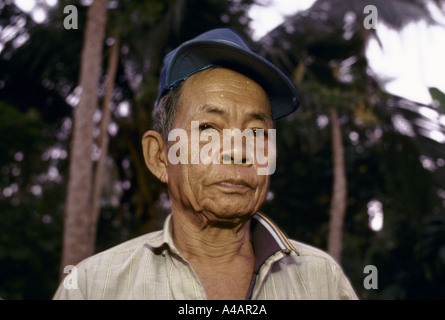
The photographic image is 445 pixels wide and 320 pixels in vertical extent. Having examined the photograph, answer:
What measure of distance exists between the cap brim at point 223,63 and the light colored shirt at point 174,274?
53 cm

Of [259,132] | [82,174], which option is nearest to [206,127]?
[259,132]

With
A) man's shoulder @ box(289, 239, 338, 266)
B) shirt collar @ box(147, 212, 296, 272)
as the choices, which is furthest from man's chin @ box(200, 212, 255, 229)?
man's shoulder @ box(289, 239, 338, 266)

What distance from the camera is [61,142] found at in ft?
27.9

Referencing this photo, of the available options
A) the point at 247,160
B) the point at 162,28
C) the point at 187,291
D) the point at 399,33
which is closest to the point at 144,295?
the point at 187,291

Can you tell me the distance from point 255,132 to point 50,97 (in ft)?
23.4

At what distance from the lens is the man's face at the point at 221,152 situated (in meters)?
1.27

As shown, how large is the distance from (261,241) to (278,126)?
6.63 m

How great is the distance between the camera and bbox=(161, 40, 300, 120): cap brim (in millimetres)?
1339

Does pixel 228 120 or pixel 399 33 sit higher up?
pixel 399 33

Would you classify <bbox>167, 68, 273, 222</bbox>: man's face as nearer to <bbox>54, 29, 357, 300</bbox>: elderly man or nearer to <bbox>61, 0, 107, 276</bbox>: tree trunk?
<bbox>54, 29, 357, 300</bbox>: elderly man

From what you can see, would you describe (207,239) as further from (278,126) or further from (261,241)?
(278,126)

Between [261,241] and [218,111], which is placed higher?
[218,111]

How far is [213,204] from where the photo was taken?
4.17ft

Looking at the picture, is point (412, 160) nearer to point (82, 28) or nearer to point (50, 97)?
point (82, 28)
